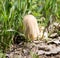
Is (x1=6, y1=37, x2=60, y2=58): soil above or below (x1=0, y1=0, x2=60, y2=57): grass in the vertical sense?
below

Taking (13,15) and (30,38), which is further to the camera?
(30,38)

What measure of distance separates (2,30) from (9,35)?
0.10m

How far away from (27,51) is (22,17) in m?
0.44

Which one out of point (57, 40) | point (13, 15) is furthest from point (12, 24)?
point (57, 40)

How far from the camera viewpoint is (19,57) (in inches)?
117

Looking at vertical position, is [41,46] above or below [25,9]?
below

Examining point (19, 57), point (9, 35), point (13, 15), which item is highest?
point (13, 15)

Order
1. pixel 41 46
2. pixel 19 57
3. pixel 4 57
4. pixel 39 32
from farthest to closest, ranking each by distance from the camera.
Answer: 1. pixel 39 32
2. pixel 41 46
3. pixel 19 57
4. pixel 4 57

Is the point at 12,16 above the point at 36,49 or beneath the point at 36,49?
above

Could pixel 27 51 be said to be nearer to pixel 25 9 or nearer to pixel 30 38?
pixel 30 38

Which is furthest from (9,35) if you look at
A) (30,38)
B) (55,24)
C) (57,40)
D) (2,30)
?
(55,24)

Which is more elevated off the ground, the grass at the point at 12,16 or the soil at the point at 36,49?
the grass at the point at 12,16

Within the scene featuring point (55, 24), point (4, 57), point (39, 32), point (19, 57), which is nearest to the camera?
point (4, 57)

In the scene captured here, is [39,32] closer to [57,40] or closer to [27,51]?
[57,40]
